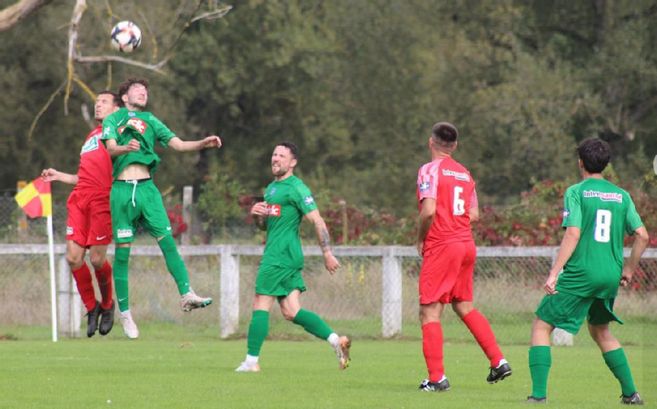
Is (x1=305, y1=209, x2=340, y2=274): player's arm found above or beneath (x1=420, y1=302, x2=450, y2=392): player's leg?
above

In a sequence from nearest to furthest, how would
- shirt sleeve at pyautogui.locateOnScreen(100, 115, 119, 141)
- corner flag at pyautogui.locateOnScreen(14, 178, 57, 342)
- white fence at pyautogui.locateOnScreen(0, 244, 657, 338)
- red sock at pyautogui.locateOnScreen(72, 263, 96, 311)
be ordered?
shirt sleeve at pyautogui.locateOnScreen(100, 115, 119, 141)
red sock at pyautogui.locateOnScreen(72, 263, 96, 311)
white fence at pyautogui.locateOnScreen(0, 244, 657, 338)
corner flag at pyautogui.locateOnScreen(14, 178, 57, 342)

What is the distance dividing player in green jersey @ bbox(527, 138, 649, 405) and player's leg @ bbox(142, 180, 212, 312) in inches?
153

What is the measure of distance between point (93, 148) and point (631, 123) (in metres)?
32.1

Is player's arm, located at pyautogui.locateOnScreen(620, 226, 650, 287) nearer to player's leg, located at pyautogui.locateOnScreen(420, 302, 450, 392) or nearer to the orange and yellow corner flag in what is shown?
player's leg, located at pyautogui.locateOnScreen(420, 302, 450, 392)

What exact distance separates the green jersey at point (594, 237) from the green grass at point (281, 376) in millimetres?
944

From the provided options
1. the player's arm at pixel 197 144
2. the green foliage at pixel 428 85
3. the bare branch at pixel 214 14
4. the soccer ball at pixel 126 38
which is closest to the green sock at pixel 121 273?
the player's arm at pixel 197 144

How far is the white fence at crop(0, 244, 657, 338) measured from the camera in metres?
19.6

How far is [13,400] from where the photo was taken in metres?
10.8

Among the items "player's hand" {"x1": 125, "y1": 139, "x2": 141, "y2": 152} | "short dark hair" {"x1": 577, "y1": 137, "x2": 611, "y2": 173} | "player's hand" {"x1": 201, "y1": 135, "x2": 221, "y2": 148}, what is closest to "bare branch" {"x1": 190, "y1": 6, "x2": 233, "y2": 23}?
"player's hand" {"x1": 125, "y1": 139, "x2": 141, "y2": 152}

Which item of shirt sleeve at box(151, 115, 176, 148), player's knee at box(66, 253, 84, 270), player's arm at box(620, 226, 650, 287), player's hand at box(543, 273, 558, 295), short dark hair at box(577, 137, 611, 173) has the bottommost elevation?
player's knee at box(66, 253, 84, 270)

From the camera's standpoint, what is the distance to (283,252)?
1338 centimetres

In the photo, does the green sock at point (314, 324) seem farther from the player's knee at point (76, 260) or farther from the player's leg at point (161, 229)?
the player's knee at point (76, 260)

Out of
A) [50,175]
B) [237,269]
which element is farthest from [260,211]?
[237,269]

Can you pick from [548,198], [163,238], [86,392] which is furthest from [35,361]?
[548,198]
